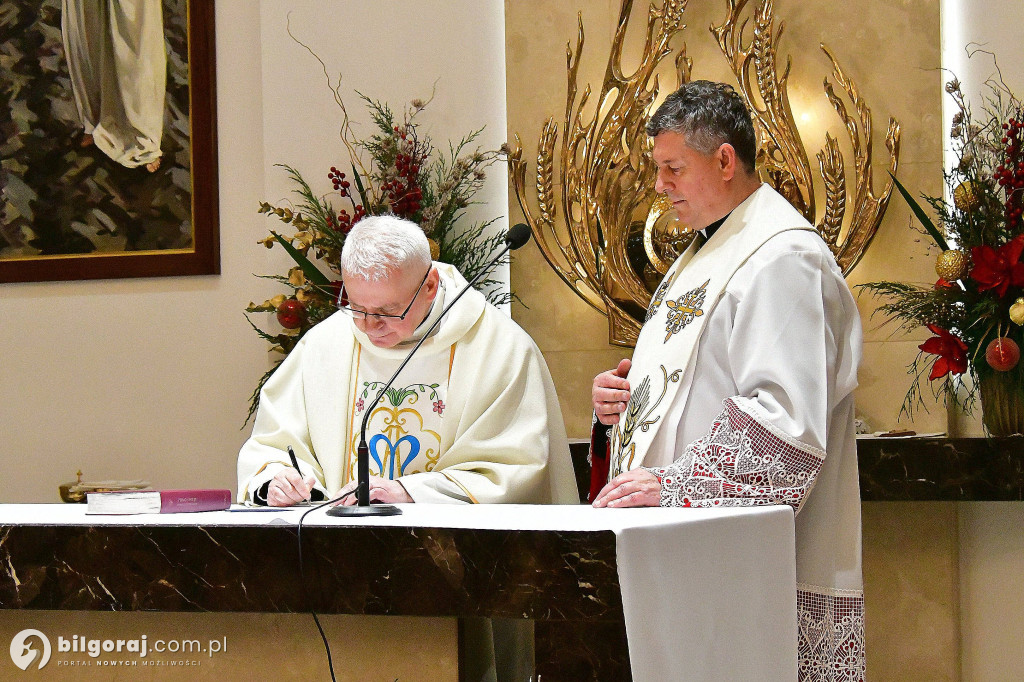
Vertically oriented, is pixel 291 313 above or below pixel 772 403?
above

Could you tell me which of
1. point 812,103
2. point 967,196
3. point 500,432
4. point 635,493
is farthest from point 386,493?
point 812,103

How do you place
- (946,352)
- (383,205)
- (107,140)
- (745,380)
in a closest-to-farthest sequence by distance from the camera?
(745,380)
(946,352)
(383,205)
(107,140)

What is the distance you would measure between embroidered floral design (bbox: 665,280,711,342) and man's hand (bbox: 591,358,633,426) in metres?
0.18

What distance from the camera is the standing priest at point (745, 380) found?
7.45ft

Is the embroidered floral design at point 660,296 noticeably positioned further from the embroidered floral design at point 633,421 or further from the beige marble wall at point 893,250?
the beige marble wall at point 893,250

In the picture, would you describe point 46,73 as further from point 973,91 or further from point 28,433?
point 973,91

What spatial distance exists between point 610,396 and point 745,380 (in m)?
0.51

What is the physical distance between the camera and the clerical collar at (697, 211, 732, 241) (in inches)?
110

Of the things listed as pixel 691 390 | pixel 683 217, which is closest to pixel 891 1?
pixel 683 217

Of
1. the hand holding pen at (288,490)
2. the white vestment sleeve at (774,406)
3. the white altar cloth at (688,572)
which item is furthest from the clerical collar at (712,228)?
the hand holding pen at (288,490)

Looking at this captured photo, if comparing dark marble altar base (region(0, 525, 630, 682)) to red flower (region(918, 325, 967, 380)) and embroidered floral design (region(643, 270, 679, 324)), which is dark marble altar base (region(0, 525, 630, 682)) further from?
red flower (region(918, 325, 967, 380))

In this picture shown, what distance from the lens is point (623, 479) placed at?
2.32 metres
